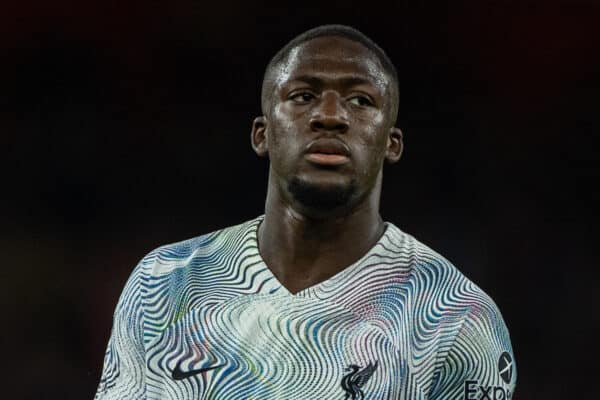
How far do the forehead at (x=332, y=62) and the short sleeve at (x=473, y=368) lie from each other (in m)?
0.62

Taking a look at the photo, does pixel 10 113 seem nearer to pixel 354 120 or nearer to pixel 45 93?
pixel 45 93

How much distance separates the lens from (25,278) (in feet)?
16.0

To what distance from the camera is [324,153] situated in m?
3.06

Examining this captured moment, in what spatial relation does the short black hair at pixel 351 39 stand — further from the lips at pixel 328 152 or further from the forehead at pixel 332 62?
the lips at pixel 328 152

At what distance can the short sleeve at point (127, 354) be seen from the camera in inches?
121

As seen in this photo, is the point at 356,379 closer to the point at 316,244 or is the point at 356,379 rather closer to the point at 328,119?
the point at 316,244

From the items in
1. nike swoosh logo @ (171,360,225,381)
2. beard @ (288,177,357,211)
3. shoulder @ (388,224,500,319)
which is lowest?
nike swoosh logo @ (171,360,225,381)

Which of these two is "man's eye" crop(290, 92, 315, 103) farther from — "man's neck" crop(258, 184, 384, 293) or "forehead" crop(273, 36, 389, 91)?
"man's neck" crop(258, 184, 384, 293)

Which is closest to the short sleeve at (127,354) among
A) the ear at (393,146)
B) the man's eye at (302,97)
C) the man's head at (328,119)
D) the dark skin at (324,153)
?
the dark skin at (324,153)

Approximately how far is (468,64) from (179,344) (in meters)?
2.44

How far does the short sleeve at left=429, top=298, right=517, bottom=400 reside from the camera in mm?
2955

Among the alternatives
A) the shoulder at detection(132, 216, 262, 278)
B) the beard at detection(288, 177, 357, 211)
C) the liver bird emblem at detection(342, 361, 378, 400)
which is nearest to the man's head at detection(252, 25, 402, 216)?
the beard at detection(288, 177, 357, 211)

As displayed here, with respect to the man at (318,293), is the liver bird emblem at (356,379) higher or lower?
lower

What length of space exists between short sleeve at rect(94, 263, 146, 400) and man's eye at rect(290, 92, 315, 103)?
574 millimetres
